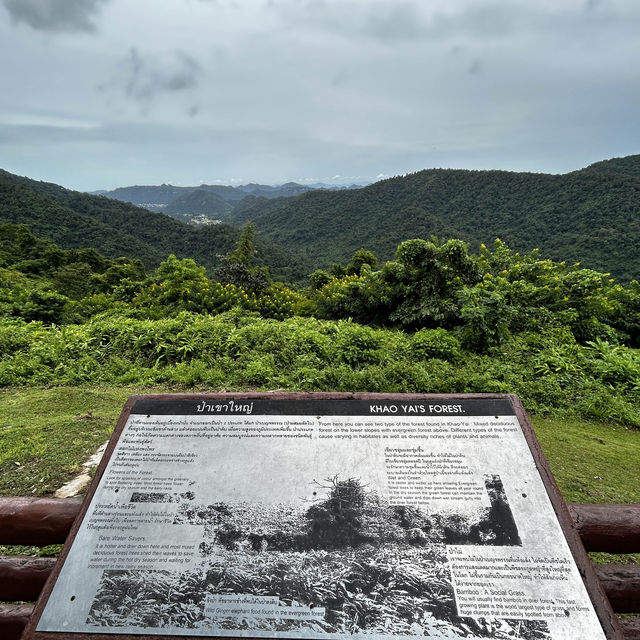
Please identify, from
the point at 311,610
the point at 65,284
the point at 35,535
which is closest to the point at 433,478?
the point at 311,610

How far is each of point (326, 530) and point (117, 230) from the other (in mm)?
64476

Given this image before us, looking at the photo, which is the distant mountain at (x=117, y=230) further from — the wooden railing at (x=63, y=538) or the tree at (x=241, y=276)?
the wooden railing at (x=63, y=538)

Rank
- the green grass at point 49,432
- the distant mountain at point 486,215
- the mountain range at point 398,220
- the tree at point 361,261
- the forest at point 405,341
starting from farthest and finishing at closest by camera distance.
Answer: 1. the mountain range at point 398,220
2. the distant mountain at point 486,215
3. the tree at point 361,261
4. the forest at point 405,341
5. the green grass at point 49,432

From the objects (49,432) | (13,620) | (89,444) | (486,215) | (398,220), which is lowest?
(13,620)

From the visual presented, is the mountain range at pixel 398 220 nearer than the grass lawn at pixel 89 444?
No

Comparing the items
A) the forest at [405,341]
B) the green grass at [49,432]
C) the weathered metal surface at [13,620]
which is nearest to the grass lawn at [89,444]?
the green grass at [49,432]

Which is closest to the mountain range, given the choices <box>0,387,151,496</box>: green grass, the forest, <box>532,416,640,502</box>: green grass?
the forest

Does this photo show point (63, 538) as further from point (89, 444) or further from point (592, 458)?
point (592, 458)

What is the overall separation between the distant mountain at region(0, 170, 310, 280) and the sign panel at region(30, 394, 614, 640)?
4362 cm

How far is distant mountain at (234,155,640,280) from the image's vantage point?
44.0m

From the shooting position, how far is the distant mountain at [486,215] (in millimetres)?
44031

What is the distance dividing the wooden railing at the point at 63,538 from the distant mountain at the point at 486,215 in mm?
36455

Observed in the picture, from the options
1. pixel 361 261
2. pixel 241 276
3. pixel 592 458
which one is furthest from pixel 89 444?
pixel 361 261

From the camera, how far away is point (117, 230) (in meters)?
57.3
